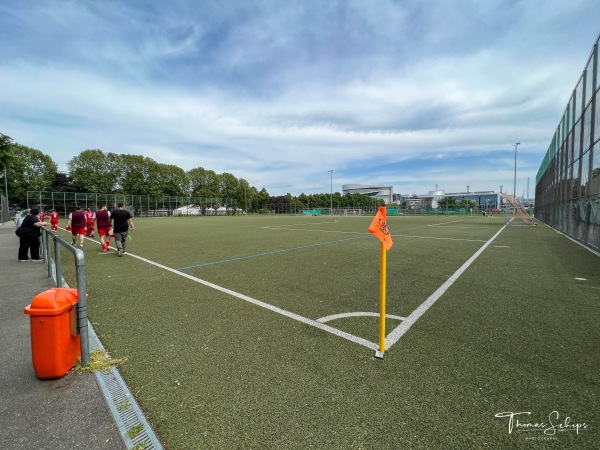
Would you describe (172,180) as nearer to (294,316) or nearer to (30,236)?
(30,236)

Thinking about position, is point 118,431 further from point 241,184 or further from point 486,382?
point 241,184

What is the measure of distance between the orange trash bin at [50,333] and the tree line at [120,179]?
62.0 meters

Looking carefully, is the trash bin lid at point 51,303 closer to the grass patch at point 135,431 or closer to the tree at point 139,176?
the grass patch at point 135,431

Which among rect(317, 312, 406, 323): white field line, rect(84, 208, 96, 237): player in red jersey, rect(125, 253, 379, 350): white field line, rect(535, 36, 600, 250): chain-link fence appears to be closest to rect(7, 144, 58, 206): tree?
rect(84, 208, 96, 237): player in red jersey

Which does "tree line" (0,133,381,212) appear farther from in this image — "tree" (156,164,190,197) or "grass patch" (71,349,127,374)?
"grass patch" (71,349,127,374)

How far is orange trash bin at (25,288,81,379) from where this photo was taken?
2.75 m

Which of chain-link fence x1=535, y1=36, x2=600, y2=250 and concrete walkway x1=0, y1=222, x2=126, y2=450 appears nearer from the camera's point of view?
concrete walkway x1=0, y1=222, x2=126, y2=450

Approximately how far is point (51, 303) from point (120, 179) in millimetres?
83649

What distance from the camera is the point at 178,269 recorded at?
25.7ft

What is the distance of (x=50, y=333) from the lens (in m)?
2.78

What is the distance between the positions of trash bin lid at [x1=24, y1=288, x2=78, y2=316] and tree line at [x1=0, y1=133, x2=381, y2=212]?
61.9 m

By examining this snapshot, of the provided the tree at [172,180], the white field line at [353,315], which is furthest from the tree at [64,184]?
the white field line at [353,315]

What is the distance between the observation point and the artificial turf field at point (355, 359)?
7.11ft

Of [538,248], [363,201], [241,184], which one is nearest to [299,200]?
[241,184]
